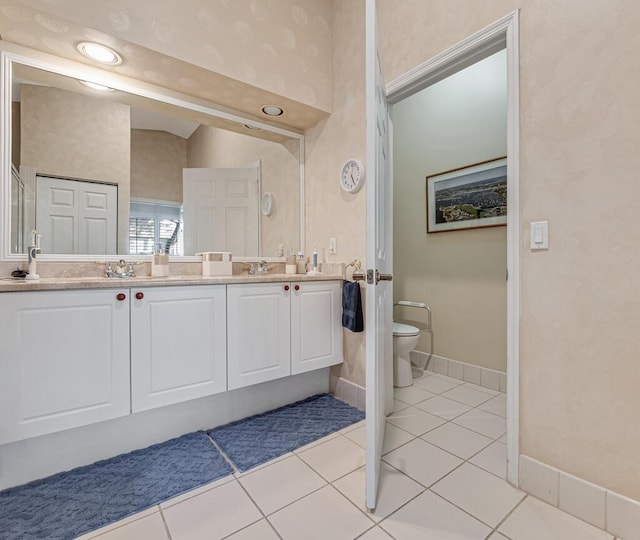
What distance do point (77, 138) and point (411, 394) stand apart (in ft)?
9.02

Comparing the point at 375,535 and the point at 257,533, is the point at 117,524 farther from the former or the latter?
the point at 375,535

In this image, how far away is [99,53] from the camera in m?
1.72

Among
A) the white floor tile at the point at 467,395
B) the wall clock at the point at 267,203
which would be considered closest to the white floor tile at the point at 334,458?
the white floor tile at the point at 467,395

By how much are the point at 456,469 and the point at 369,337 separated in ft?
2.88

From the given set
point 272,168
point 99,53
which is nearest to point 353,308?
point 272,168

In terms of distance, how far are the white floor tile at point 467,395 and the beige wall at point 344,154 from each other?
73 centimetres

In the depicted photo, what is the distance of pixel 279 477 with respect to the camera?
1.47 metres

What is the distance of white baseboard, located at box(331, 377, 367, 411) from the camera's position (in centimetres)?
219

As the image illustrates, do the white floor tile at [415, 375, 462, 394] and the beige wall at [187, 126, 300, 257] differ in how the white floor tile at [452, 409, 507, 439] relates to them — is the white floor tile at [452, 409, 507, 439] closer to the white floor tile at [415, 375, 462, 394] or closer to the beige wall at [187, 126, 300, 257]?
the white floor tile at [415, 375, 462, 394]

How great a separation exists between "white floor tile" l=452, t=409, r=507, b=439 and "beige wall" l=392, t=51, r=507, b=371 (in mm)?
504

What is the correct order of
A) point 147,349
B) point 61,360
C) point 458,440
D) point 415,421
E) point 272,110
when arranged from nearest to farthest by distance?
point 61,360
point 147,349
point 458,440
point 415,421
point 272,110

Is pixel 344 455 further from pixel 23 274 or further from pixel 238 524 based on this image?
pixel 23 274

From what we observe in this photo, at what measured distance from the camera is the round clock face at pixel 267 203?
2.55 m

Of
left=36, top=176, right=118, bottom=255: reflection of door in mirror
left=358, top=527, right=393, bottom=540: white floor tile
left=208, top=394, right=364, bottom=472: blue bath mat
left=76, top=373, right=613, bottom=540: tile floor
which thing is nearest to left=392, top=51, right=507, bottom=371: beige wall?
left=76, top=373, right=613, bottom=540: tile floor
